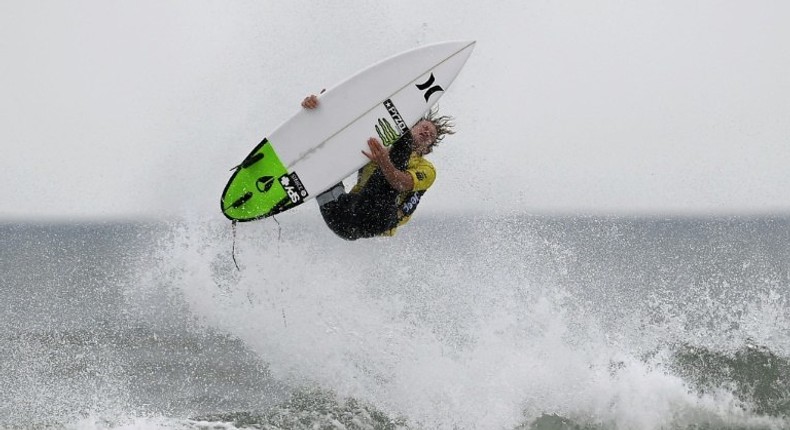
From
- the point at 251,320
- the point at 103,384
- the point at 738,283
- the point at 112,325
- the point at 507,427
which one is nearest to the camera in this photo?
the point at 507,427

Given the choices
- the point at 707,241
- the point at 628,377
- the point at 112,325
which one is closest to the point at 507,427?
the point at 628,377

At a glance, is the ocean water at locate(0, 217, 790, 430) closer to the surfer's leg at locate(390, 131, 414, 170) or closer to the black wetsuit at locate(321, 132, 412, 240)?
the black wetsuit at locate(321, 132, 412, 240)

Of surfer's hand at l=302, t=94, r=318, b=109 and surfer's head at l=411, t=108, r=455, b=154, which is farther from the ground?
surfer's hand at l=302, t=94, r=318, b=109

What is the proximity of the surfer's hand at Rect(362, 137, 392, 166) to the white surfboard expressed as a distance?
9.1 inches

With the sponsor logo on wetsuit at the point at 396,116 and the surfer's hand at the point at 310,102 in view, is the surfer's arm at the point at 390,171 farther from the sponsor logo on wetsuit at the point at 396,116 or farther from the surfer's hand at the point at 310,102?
the surfer's hand at the point at 310,102

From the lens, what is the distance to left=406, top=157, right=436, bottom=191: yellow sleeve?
7.77 metres

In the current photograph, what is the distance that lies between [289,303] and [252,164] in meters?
2.26

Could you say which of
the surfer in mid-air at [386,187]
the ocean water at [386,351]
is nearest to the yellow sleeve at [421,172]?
the surfer in mid-air at [386,187]

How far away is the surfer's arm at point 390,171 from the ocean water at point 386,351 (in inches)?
61.4

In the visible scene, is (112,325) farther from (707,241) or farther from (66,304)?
(707,241)

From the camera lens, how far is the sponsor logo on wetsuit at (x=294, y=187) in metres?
8.18

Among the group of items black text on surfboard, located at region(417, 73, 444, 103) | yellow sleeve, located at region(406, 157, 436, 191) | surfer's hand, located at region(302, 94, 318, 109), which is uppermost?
black text on surfboard, located at region(417, 73, 444, 103)

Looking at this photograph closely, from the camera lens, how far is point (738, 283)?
38.5 metres

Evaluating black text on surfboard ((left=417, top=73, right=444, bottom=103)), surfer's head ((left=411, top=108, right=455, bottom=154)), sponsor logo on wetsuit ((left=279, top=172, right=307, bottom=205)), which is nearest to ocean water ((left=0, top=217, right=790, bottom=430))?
sponsor logo on wetsuit ((left=279, top=172, right=307, bottom=205))
